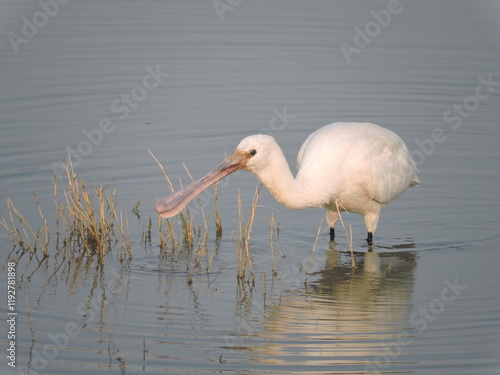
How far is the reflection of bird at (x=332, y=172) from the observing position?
11.0 metres

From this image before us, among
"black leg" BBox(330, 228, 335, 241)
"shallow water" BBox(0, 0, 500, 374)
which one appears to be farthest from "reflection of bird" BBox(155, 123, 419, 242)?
"shallow water" BBox(0, 0, 500, 374)

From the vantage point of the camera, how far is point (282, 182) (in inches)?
436

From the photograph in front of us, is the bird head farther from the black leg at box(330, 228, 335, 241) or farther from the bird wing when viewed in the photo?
the black leg at box(330, 228, 335, 241)

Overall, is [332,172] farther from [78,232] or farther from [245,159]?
[78,232]

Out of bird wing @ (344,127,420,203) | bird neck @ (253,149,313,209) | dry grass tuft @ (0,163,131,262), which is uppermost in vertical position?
bird wing @ (344,127,420,203)

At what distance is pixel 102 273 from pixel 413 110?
27.3 feet

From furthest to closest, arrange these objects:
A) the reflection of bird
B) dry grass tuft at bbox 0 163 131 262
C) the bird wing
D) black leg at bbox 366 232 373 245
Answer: black leg at bbox 366 232 373 245 < the bird wing < dry grass tuft at bbox 0 163 131 262 < the reflection of bird

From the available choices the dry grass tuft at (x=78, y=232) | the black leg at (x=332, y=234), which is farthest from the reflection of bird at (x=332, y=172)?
the dry grass tuft at (x=78, y=232)

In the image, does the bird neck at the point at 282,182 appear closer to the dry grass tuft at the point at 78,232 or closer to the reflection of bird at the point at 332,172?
the reflection of bird at the point at 332,172

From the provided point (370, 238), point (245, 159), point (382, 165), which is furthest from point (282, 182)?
point (370, 238)

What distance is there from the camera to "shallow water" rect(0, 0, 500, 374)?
9.53m

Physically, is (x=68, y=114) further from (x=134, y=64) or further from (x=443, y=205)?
(x=443, y=205)

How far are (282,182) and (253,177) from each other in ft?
13.4

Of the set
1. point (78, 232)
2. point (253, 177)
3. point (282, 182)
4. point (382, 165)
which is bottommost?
point (78, 232)
